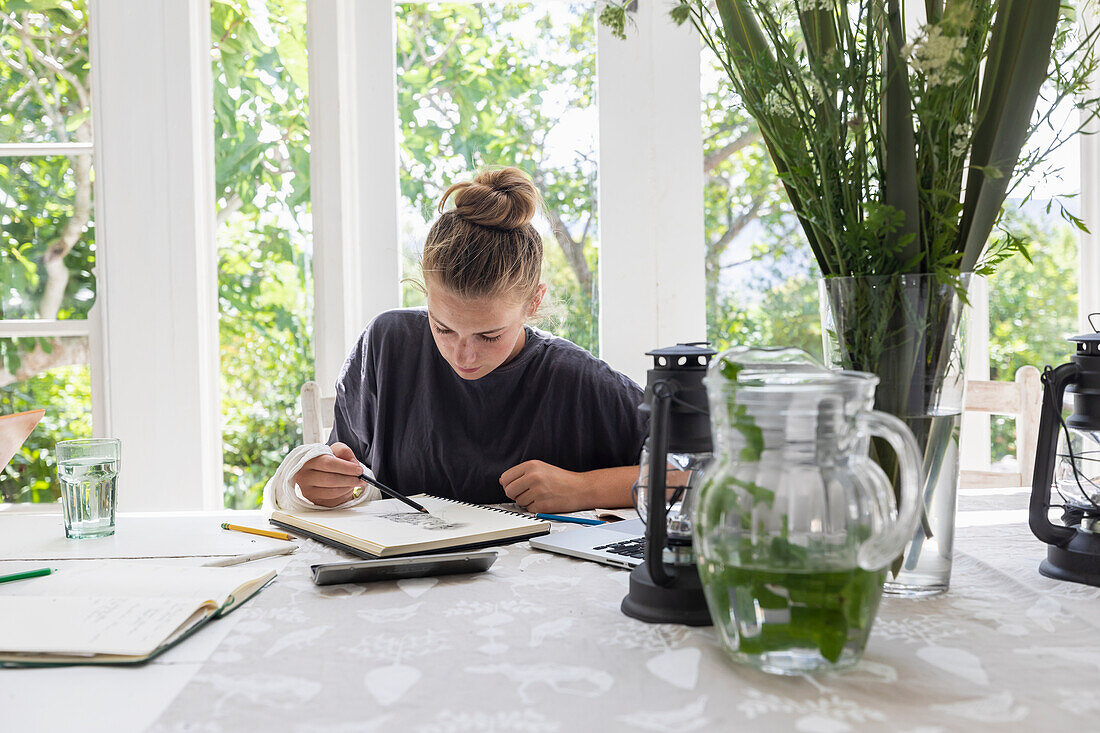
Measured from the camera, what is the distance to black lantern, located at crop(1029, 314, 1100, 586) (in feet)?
2.78

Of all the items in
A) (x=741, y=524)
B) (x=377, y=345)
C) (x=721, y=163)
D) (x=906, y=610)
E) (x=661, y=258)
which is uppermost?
(x=721, y=163)

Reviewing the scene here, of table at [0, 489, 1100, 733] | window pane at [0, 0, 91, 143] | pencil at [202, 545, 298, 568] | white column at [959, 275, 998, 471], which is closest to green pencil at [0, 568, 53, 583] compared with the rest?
pencil at [202, 545, 298, 568]

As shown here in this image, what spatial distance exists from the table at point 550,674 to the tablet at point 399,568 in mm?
17

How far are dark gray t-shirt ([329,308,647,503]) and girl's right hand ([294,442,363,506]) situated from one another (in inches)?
14.8

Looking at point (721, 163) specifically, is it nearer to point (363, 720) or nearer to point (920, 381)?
point (920, 381)

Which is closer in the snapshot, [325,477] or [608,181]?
[325,477]

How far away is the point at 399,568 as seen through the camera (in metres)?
0.87

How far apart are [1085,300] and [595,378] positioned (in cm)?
146

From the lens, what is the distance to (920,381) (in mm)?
782

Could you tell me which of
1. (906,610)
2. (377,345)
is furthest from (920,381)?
(377,345)

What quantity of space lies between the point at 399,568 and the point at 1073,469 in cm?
72

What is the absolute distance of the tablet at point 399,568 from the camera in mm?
840

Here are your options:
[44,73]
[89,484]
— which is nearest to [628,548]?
[89,484]

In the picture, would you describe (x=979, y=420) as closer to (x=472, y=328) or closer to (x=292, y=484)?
(x=472, y=328)
